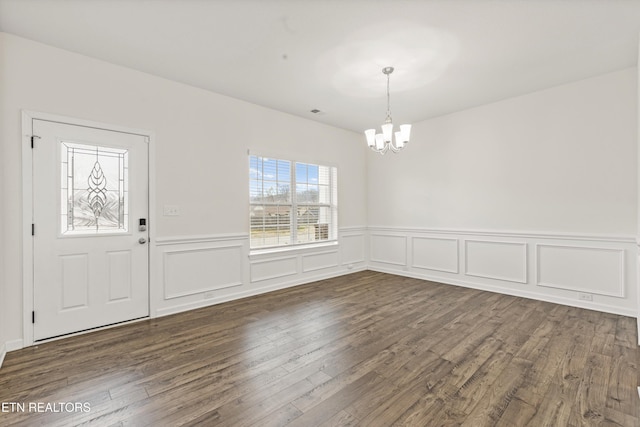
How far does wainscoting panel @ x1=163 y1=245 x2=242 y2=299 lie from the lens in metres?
3.61

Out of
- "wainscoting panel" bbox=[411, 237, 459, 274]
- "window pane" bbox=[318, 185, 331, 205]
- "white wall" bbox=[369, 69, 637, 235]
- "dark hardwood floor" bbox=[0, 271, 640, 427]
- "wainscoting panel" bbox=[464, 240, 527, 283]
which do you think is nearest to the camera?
"dark hardwood floor" bbox=[0, 271, 640, 427]

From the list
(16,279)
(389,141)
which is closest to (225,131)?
(389,141)

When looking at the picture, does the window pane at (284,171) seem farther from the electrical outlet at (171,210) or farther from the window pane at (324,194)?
the electrical outlet at (171,210)

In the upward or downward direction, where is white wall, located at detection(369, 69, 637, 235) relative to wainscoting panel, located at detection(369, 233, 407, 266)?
upward

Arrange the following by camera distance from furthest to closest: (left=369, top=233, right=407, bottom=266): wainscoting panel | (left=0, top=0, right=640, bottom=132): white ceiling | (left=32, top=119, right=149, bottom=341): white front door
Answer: (left=369, top=233, right=407, bottom=266): wainscoting panel < (left=32, top=119, right=149, bottom=341): white front door < (left=0, top=0, right=640, bottom=132): white ceiling

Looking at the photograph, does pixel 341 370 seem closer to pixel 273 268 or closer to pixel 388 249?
pixel 273 268

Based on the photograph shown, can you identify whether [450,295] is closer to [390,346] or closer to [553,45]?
[390,346]

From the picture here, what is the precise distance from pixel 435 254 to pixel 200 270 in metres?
3.73

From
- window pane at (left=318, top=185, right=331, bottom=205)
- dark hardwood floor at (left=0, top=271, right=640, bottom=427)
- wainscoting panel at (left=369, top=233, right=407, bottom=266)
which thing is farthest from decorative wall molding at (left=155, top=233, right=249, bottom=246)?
wainscoting panel at (left=369, top=233, right=407, bottom=266)

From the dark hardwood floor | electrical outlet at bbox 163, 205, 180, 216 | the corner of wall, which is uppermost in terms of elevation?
electrical outlet at bbox 163, 205, 180, 216

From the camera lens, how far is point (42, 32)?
2631 millimetres

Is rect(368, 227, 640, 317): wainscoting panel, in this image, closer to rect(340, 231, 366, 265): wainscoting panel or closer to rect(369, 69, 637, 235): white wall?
rect(369, 69, 637, 235): white wall

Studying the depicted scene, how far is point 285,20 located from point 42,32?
216cm

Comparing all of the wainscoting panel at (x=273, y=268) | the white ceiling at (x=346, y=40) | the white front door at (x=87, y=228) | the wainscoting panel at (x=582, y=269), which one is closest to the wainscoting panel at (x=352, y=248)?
the wainscoting panel at (x=273, y=268)
